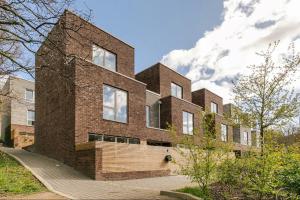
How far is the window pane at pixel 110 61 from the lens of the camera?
2398 centimetres

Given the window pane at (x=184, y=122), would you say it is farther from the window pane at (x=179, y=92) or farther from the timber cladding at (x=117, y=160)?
the timber cladding at (x=117, y=160)

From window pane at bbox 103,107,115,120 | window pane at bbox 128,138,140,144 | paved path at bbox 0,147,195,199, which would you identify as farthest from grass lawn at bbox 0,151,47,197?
window pane at bbox 128,138,140,144

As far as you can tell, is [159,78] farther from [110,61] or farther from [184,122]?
[110,61]

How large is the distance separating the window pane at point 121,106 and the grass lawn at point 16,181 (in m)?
7.47

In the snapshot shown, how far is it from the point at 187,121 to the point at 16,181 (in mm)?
21881

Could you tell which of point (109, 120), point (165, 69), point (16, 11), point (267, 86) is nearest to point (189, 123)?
point (165, 69)

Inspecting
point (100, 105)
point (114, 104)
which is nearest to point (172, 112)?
point (114, 104)

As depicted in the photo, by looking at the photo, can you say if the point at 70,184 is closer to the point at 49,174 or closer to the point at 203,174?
the point at 49,174

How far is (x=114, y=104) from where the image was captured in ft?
73.6

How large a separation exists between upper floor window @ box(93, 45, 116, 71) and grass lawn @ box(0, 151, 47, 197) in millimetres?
8705

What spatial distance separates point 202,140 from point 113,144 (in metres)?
8.99

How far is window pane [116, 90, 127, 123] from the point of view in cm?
2280

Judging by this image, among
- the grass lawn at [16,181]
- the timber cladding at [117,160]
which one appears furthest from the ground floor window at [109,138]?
the grass lawn at [16,181]

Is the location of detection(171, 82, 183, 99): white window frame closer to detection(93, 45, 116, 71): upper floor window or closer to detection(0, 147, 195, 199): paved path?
detection(93, 45, 116, 71): upper floor window
